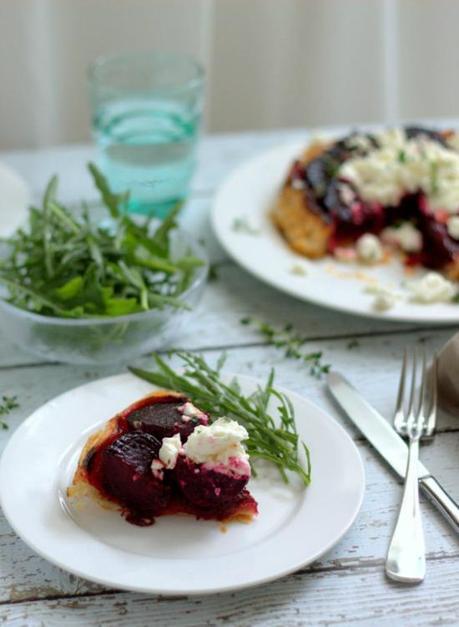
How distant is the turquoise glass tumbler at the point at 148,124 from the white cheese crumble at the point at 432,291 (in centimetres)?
67

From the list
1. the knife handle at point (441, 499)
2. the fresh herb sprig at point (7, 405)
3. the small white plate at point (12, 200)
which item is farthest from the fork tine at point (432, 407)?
the small white plate at point (12, 200)

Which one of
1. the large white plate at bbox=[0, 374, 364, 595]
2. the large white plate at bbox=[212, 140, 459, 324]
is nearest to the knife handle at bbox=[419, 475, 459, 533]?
the large white plate at bbox=[0, 374, 364, 595]

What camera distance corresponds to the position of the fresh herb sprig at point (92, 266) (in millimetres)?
1780

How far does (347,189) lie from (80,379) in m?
0.84

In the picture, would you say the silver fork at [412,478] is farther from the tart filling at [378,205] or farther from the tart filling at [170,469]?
the tart filling at [378,205]

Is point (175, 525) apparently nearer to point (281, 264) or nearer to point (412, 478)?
point (412, 478)

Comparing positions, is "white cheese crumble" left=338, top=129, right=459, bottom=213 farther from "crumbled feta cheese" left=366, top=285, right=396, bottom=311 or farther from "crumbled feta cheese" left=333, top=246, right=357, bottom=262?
"crumbled feta cheese" left=366, top=285, right=396, bottom=311

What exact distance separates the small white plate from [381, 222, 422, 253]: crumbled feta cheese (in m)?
0.84

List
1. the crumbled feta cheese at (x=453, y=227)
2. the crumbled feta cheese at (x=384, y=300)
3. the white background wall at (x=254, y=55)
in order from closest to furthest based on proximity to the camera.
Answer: the crumbled feta cheese at (x=384, y=300) < the crumbled feta cheese at (x=453, y=227) < the white background wall at (x=254, y=55)

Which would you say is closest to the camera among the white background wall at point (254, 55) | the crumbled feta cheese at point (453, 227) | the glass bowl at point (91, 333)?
the glass bowl at point (91, 333)

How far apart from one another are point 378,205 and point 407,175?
0.32 feet

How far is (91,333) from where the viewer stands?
1.74 metres

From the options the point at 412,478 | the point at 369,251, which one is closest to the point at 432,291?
the point at 369,251

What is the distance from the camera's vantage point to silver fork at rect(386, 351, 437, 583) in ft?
4.36
